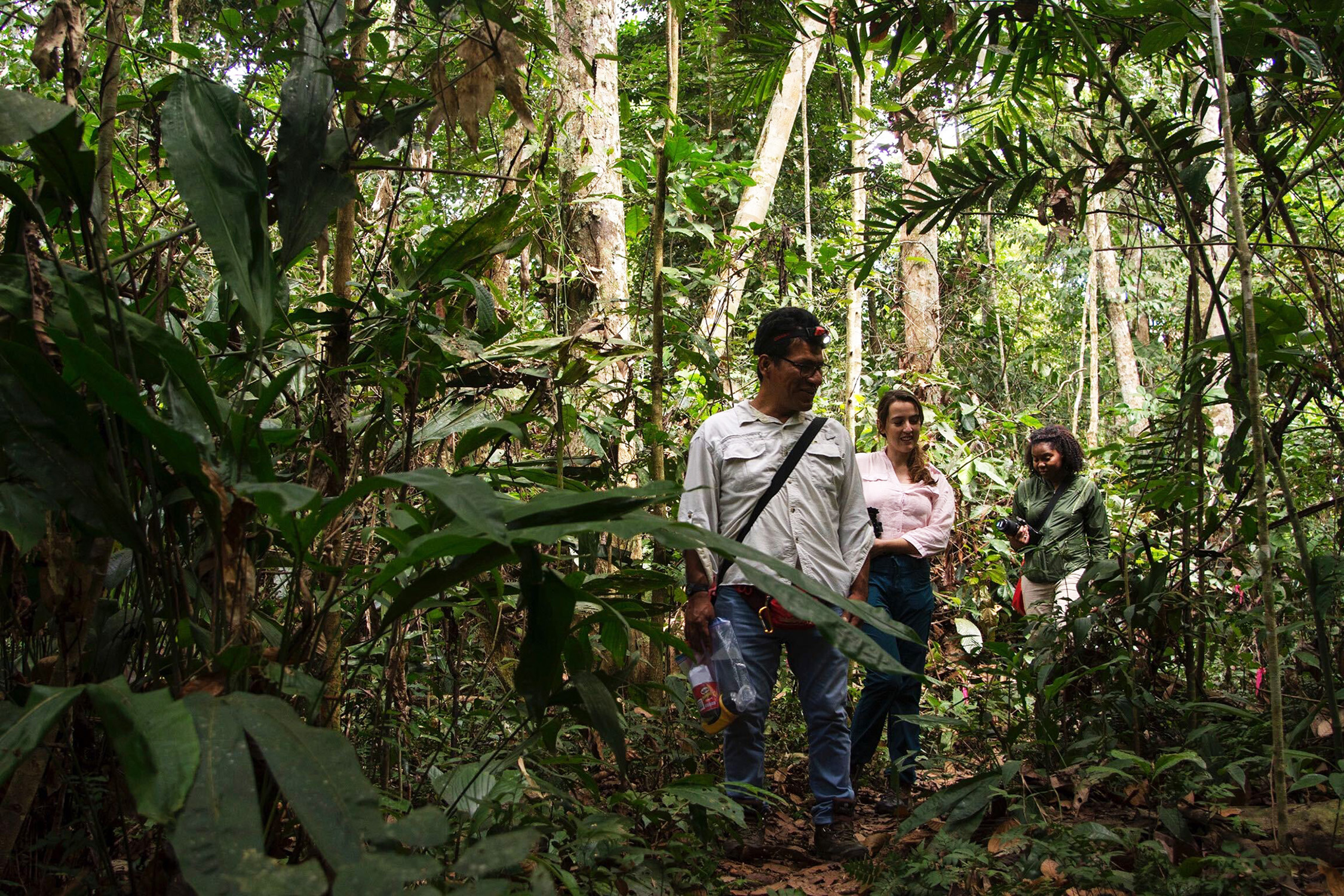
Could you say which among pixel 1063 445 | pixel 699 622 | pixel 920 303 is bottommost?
pixel 699 622

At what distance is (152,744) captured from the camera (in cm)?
124

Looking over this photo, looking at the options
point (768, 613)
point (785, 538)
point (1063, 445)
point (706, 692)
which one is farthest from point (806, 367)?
point (1063, 445)

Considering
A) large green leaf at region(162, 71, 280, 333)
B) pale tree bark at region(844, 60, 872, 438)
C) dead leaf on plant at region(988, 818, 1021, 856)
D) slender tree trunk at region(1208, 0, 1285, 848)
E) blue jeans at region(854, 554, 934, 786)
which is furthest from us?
pale tree bark at region(844, 60, 872, 438)

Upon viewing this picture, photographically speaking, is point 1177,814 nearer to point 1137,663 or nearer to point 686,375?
point 1137,663

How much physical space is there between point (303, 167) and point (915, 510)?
3019 mm

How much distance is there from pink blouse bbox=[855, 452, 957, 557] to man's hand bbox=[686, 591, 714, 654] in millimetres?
1211

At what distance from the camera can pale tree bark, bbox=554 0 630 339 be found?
5.48 meters

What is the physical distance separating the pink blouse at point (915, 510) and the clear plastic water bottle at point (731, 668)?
47.0 inches

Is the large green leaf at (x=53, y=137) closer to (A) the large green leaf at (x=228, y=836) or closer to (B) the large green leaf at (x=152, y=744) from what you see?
(B) the large green leaf at (x=152, y=744)

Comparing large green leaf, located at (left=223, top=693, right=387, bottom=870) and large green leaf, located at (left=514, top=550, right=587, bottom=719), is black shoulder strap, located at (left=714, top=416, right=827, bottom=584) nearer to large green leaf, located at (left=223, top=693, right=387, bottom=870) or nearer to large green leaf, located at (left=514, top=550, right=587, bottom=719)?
large green leaf, located at (left=514, top=550, right=587, bottom=719)

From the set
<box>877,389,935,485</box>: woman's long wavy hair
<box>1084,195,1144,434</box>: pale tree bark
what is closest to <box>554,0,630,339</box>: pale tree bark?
<box>877,389,935,485</box>: woman's long wavy hair

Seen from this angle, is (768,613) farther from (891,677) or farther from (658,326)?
(658,326)

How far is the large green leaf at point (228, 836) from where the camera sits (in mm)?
1137

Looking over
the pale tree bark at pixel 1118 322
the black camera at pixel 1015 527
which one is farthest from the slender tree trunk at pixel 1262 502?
the pale tree bark at pixel 1118 322
